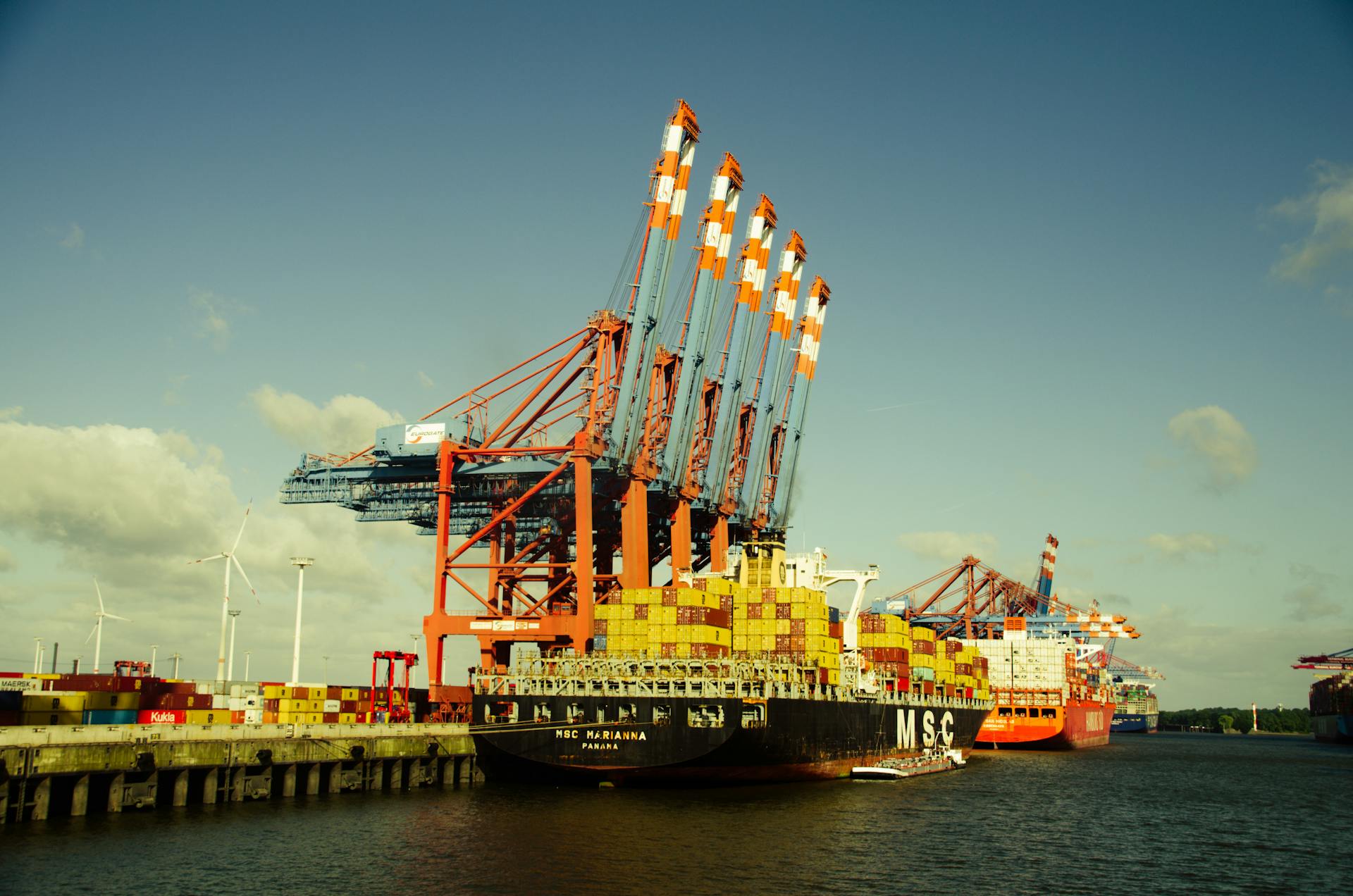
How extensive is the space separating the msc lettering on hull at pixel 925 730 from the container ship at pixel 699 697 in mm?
2808

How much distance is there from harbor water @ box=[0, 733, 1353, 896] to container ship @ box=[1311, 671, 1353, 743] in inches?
4719

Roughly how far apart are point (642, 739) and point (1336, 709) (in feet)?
516

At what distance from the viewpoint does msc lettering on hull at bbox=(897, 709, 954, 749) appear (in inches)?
2965

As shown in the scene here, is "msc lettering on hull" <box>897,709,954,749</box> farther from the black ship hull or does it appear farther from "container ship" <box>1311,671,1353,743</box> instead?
"container ship" <box>1311,671,1353,743</box>

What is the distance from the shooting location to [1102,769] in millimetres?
87625

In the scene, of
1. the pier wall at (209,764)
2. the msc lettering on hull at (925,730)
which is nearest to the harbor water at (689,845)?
the pier wall at (209,764)

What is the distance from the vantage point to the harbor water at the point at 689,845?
34.1m

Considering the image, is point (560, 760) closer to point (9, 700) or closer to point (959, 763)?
point (9, 700)

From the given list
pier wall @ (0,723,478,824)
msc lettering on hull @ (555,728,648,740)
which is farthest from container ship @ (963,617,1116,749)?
pier wall @ (0,723,478,824)

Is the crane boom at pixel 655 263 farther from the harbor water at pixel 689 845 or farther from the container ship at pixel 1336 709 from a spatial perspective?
the container ship at pixel 1336 709

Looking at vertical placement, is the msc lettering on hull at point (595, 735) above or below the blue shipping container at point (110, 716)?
below

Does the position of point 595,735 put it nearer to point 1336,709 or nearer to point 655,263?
point 655,263

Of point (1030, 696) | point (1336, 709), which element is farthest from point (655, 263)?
point (1336, 709)

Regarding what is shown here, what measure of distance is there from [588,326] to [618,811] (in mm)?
35521
